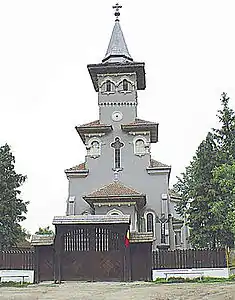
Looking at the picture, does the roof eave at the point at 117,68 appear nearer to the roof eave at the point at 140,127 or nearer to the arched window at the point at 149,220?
the roof eave at the point at 140,127

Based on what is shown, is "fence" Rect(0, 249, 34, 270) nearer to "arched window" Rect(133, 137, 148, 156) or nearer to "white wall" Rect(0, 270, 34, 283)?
"white wall" Rect(0, 270, 34, 283)

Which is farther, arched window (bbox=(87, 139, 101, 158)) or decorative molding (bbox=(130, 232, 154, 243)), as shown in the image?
arched window (bbox=(87, 139, 101, 158))

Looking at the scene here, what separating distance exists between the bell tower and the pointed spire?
0.39 meters

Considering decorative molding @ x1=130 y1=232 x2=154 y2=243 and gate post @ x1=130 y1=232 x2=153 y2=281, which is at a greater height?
decorative molding @ x1=130 y1=232 x2=154 y2=243

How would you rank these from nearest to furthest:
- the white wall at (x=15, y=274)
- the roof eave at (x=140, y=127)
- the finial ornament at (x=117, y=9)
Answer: the white wall at (x=15, y=274) → the roof eave at (x=140, y=127) → the finial ornament at (x=117, y=9)

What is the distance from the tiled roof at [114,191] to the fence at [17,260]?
7.35m

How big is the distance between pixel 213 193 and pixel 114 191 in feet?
21.1

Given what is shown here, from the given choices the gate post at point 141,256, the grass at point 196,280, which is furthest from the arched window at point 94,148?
the grass at point 196,280

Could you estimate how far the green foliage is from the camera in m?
29.6

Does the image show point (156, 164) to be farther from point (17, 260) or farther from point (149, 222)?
point (17, 260)

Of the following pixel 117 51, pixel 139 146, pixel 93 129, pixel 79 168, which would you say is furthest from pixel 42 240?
pixel 117 51

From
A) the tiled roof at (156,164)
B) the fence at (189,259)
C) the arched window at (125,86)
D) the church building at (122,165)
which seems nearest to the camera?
the fence at (189,259)

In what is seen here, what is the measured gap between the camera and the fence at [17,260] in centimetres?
2480

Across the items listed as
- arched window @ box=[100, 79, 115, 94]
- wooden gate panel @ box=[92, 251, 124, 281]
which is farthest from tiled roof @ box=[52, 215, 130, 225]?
arched window @ box=[100, 79, 115, 94]
